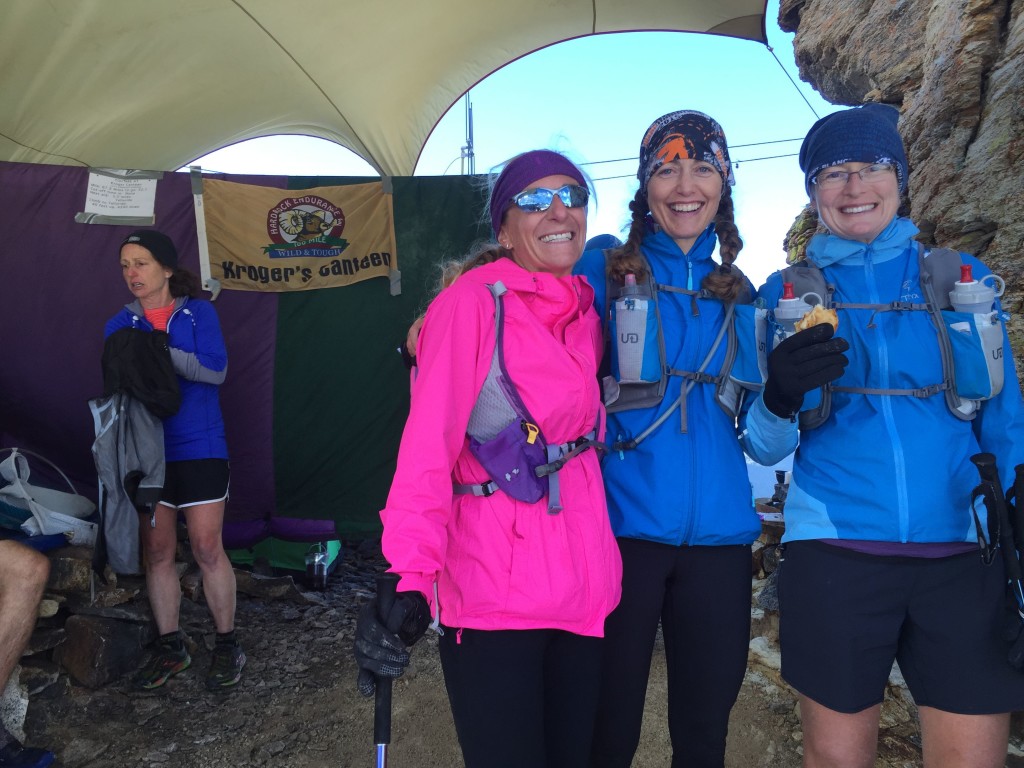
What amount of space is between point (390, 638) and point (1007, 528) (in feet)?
4.85

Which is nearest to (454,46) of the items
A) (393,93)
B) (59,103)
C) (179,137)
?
(393,93)

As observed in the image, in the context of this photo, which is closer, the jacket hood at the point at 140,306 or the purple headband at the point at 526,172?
the purple headband at the point at 526,172

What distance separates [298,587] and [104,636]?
1.70m

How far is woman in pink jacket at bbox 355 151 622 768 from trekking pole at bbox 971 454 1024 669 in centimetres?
92

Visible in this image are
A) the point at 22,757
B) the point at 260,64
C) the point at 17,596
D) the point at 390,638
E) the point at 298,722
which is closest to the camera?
the point at 390,638

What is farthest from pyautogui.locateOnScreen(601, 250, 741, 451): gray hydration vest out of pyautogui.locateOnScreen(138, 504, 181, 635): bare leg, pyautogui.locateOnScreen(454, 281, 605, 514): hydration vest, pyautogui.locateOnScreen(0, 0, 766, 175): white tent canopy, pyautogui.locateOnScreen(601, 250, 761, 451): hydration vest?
pyautogui.locateOnScreen(0, 0, 766, 175): white tent canopy

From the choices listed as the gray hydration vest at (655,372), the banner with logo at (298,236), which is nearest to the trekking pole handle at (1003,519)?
the gray hydration vest at (655,372)

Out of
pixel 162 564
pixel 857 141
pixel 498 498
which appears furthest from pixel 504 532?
pixel 162 564

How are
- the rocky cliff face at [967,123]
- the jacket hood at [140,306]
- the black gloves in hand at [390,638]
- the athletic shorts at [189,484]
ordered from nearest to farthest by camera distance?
the black gloves in hand at [390,638]
the rocky cliff face at [967,123]
the athletic shorts at [189,484]
the jacket hood at [140,306]

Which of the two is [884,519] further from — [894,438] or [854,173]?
[854,173]

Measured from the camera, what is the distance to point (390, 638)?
1.45m

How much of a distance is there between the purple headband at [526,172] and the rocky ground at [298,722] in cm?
262

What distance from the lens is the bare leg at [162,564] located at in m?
3.57

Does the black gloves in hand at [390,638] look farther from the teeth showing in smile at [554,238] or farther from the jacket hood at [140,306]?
the jacket hood at [140,306]
